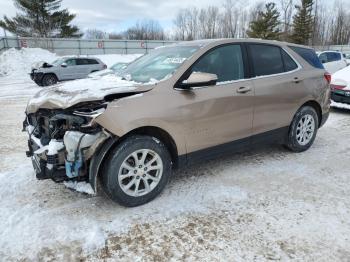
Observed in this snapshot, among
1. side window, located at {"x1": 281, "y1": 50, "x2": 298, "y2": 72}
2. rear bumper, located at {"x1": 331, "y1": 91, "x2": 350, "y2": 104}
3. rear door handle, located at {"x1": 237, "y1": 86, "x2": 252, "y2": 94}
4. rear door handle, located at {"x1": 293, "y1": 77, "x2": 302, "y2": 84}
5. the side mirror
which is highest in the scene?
side window, located at {"x1": 281, "y1": 50, "x2": 298, "y2": 72}

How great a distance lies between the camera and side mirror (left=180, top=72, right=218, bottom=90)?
3.43 m

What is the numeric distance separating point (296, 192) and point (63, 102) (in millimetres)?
2764

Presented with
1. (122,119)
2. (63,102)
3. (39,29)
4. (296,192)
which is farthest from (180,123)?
(39,29)

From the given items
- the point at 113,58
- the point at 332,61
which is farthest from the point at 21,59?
the point at 332,61

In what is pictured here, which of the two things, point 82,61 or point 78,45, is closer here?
point 82,61

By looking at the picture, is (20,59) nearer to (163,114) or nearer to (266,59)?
(266,59)

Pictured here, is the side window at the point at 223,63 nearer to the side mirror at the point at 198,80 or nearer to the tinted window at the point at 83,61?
the side mirror at the point at 198,80

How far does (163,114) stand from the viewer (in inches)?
131

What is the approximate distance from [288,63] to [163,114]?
95.8 inches

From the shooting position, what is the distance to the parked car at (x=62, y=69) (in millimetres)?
16266

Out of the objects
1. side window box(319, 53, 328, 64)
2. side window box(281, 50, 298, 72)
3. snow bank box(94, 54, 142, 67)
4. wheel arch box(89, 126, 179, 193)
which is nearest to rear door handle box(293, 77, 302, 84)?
side window box(281, 50, 298, 72)

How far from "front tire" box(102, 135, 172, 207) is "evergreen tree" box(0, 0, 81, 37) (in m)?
41.1

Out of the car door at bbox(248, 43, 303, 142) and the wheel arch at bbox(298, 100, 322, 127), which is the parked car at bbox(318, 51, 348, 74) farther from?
the car door at bbox(248, 43, 303, 142)

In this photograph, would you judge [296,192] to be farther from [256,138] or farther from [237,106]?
[237,106]
